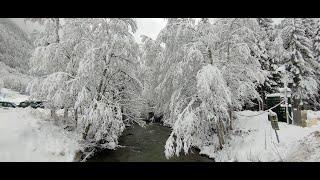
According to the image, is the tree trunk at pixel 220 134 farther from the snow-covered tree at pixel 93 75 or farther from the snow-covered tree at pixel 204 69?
the snow-covered tree at pixel 93 75

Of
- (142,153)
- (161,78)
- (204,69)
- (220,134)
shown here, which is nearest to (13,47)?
(161,78)

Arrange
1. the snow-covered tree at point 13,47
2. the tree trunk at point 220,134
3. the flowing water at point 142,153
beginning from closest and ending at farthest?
the flowing water at point 142,153, the tree trunk at point 220,134, the snow-covered tree at point 13,47

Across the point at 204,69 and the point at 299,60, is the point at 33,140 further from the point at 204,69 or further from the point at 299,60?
the point at 299,60

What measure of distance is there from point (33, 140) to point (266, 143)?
9.59 m

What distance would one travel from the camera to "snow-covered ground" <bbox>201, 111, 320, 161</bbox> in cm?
1074

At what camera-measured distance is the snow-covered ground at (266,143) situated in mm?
10739

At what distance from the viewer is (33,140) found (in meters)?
12.6

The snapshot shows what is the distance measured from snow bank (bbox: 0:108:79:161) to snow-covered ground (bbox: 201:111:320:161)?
679 cm

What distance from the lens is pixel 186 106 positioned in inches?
591

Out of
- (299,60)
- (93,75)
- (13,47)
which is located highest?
(13,47)

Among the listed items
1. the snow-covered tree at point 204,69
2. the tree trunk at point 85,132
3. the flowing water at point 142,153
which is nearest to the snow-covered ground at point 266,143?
the snow-covered tree at point 204,69

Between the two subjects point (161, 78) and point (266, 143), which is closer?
point (266, 143)
